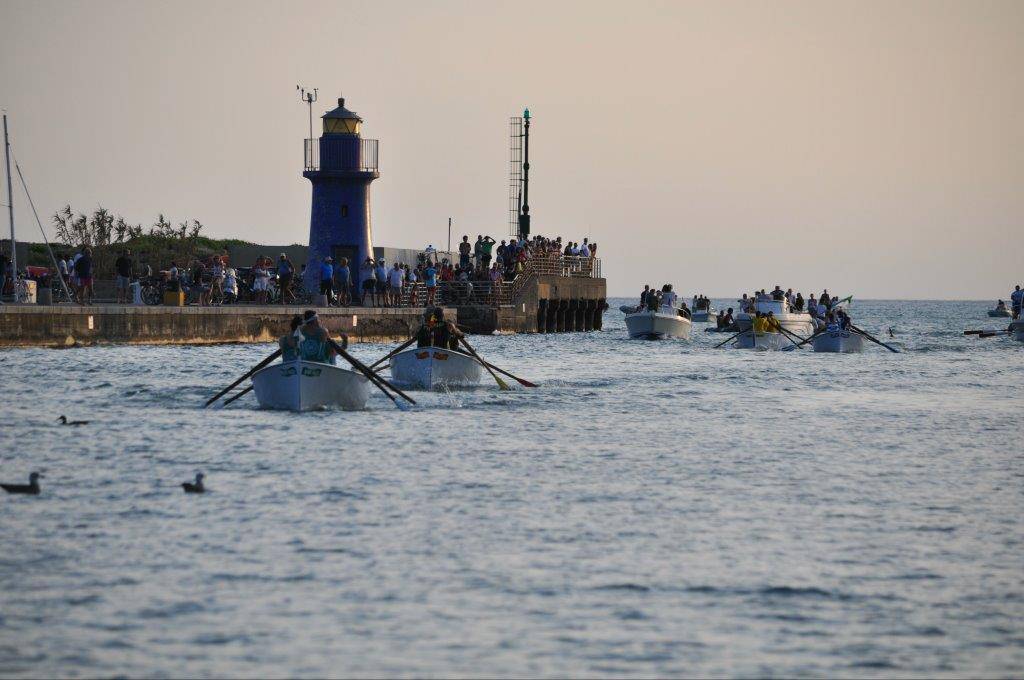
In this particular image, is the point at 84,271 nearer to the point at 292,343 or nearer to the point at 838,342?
the point at 292,343

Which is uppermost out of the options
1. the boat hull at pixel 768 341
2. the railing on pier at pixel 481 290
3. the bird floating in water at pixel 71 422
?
the railing on pier at pixel 481 290

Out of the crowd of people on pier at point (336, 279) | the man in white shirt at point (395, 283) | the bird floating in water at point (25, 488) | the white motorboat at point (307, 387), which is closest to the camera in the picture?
the bird floating in water at point (25, 488)

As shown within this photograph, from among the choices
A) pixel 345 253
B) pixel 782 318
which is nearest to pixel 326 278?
pixel 345 253

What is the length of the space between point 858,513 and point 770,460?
4707 mm

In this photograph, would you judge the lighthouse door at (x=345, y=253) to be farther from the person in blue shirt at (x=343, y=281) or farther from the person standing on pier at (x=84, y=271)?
the person standing on pier at (x=84, y=271)

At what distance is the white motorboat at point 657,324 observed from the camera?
61469mm

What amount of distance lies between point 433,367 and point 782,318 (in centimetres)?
3096

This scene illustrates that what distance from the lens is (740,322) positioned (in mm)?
60312

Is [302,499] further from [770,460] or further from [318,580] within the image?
[770,460]

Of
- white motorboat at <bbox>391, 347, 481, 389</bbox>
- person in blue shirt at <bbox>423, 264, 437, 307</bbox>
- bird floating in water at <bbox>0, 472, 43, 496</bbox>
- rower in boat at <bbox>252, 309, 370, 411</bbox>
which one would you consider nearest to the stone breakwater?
person in blue shirt at <bbox>423, 264, 437, 307</bbox>

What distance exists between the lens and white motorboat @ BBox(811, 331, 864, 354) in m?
52.3

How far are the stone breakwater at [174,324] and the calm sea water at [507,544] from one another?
525 inches

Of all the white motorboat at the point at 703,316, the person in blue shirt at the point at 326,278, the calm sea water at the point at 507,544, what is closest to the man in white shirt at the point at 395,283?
the person in blue shirt at the point at 326,278

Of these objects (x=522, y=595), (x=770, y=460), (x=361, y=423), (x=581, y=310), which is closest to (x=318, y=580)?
(x=522, y=595)
